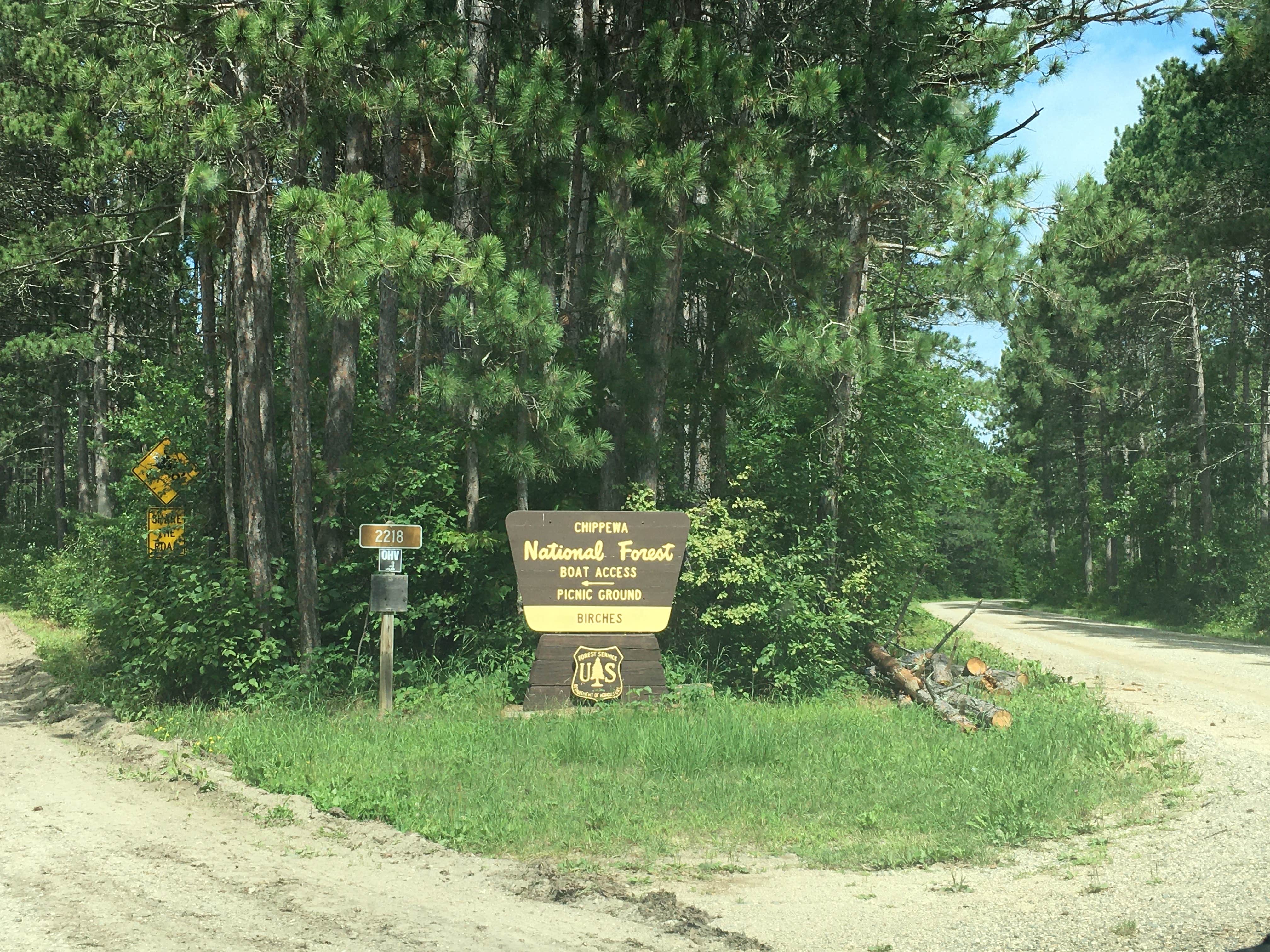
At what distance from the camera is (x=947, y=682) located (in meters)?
13.0

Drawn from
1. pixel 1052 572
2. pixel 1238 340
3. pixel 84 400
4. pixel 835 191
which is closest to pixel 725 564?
pixel 835 191

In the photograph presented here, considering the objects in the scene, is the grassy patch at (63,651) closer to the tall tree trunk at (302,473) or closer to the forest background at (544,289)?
the forest background at (544,289)

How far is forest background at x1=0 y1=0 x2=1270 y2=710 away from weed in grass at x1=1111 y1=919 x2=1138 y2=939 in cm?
764

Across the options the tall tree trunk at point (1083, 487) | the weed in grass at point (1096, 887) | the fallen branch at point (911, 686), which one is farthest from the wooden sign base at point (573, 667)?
the tall tree trunk at point (1083, 487)

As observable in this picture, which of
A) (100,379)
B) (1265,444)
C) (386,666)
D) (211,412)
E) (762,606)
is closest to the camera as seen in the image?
(386,666)

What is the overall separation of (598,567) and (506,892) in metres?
6.40

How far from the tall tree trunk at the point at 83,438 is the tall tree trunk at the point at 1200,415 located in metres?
29.1

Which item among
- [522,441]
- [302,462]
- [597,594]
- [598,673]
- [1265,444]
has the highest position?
[1265,444]

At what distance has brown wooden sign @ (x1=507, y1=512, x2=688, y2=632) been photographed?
40.5 feet

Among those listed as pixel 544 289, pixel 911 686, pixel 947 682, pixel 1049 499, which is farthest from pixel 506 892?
pixel 1049 499

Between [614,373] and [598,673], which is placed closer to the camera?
[598,673]

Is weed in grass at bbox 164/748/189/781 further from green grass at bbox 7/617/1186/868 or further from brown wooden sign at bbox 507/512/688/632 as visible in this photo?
brown wooden sign at bbox 507/512/688/632

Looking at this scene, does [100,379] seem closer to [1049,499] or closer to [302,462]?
[302,462]

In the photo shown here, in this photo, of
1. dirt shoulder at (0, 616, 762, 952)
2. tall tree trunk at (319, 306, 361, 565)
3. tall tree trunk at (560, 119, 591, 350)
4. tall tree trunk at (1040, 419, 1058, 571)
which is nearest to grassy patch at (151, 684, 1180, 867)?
dirt shoulder at (0, 616, 762, 952)
